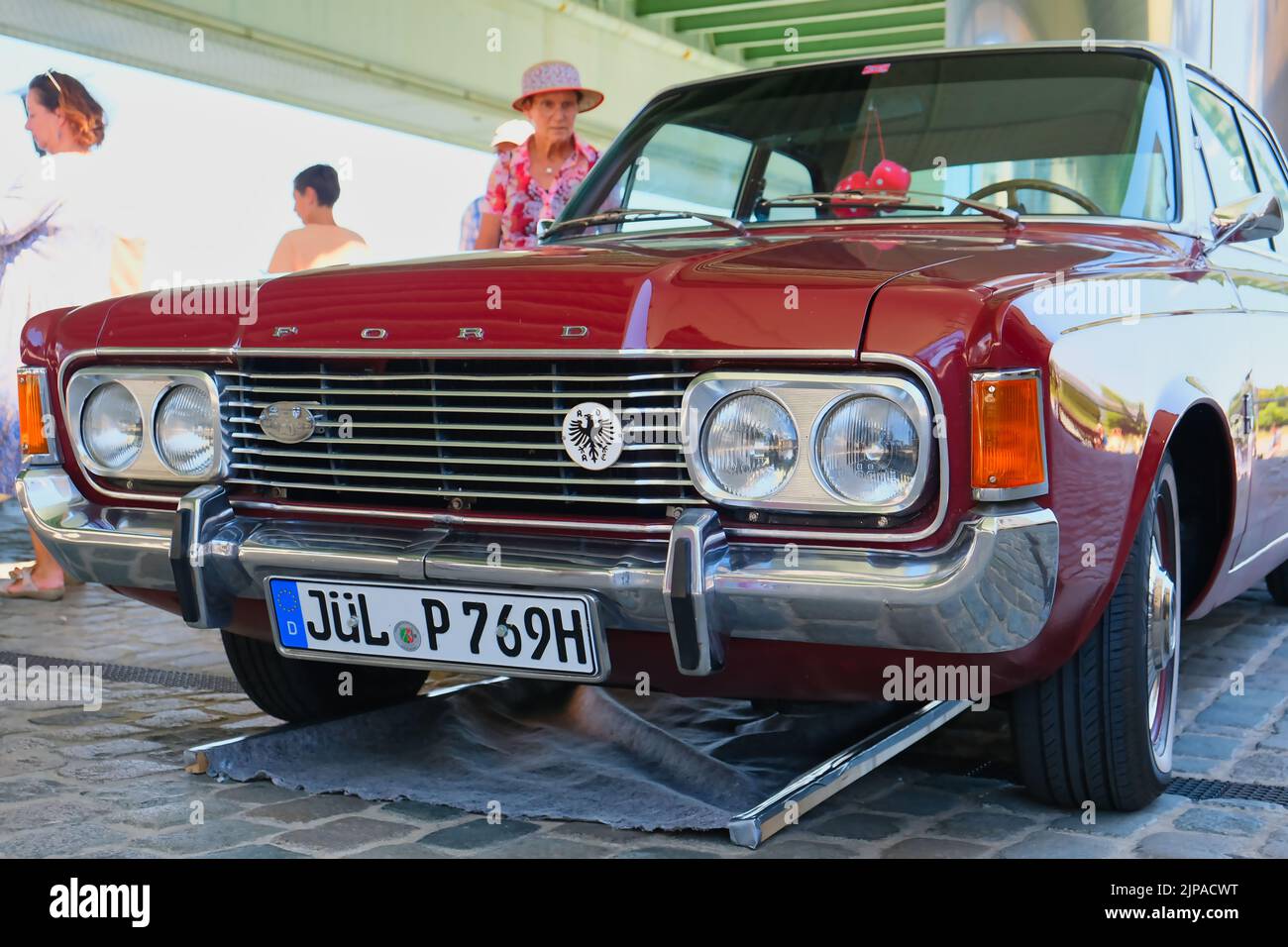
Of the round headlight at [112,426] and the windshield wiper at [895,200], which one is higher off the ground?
the windshield wiper at [895,200]

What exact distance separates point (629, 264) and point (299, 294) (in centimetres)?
70

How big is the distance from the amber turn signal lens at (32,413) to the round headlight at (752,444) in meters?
1.63

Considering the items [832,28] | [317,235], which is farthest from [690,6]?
[317,235]

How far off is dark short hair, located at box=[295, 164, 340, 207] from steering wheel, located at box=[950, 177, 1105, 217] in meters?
4.40

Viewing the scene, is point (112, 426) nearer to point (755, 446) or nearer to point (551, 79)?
point (755, 446)

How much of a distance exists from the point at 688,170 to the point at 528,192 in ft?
4.17

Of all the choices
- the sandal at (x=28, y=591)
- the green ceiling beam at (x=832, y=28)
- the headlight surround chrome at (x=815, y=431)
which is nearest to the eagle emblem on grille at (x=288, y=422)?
the headlight surround chrome at (x=815, y=431)

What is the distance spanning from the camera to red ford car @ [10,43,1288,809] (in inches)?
95.0

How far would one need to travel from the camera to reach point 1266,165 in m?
4.87

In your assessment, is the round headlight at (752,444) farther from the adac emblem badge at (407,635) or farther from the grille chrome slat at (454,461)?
the adac emblem badge at (407,635)

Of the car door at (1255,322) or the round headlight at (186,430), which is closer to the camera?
the round headlight at (186,430)

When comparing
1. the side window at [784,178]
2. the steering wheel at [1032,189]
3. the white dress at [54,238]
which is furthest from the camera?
the white dress at [54,238]

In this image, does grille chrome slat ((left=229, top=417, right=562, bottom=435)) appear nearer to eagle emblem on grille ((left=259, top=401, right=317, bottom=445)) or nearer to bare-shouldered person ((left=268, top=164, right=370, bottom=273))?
eagle emblem on grille ((left=259, top=401, right=317, bottom=445))

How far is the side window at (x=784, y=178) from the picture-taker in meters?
3.80
